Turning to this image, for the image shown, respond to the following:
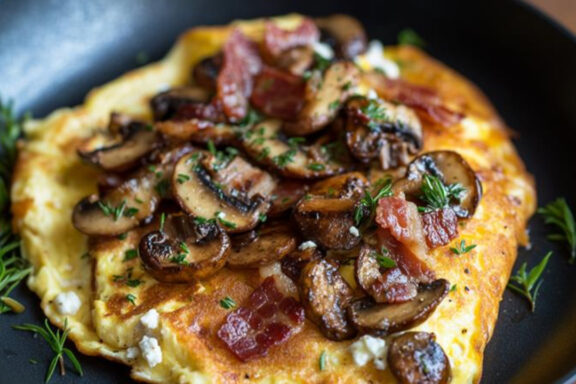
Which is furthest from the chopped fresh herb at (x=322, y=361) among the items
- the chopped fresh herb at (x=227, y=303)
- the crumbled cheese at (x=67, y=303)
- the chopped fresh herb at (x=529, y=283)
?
the crumbled cheese at (x=67, y=303)

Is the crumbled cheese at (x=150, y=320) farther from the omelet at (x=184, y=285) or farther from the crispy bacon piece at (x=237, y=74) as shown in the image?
the crispy bacon piece at (x=237, y=74)

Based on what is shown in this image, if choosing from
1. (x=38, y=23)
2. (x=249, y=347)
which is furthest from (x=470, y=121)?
(x=38, y=23)

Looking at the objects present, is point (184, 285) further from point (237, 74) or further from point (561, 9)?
point (561, 9)

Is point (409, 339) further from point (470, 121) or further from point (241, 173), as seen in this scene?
point (470, 121)

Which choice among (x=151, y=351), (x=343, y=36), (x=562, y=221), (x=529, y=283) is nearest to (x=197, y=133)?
(x=151, y=351)

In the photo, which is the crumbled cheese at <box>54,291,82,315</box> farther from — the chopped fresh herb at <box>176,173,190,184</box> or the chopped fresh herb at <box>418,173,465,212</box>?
the chopped fresh herb at <box>418,173,465,212</box>

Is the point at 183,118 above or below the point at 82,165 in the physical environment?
above

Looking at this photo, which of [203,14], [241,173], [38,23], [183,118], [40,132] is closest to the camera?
[241,173]

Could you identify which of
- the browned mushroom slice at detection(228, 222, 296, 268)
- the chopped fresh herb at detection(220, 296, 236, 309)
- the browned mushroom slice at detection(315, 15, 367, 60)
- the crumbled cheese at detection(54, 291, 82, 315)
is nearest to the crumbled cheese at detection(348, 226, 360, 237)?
the browned mushroom slice at detection(228, 222, 296, 268)
